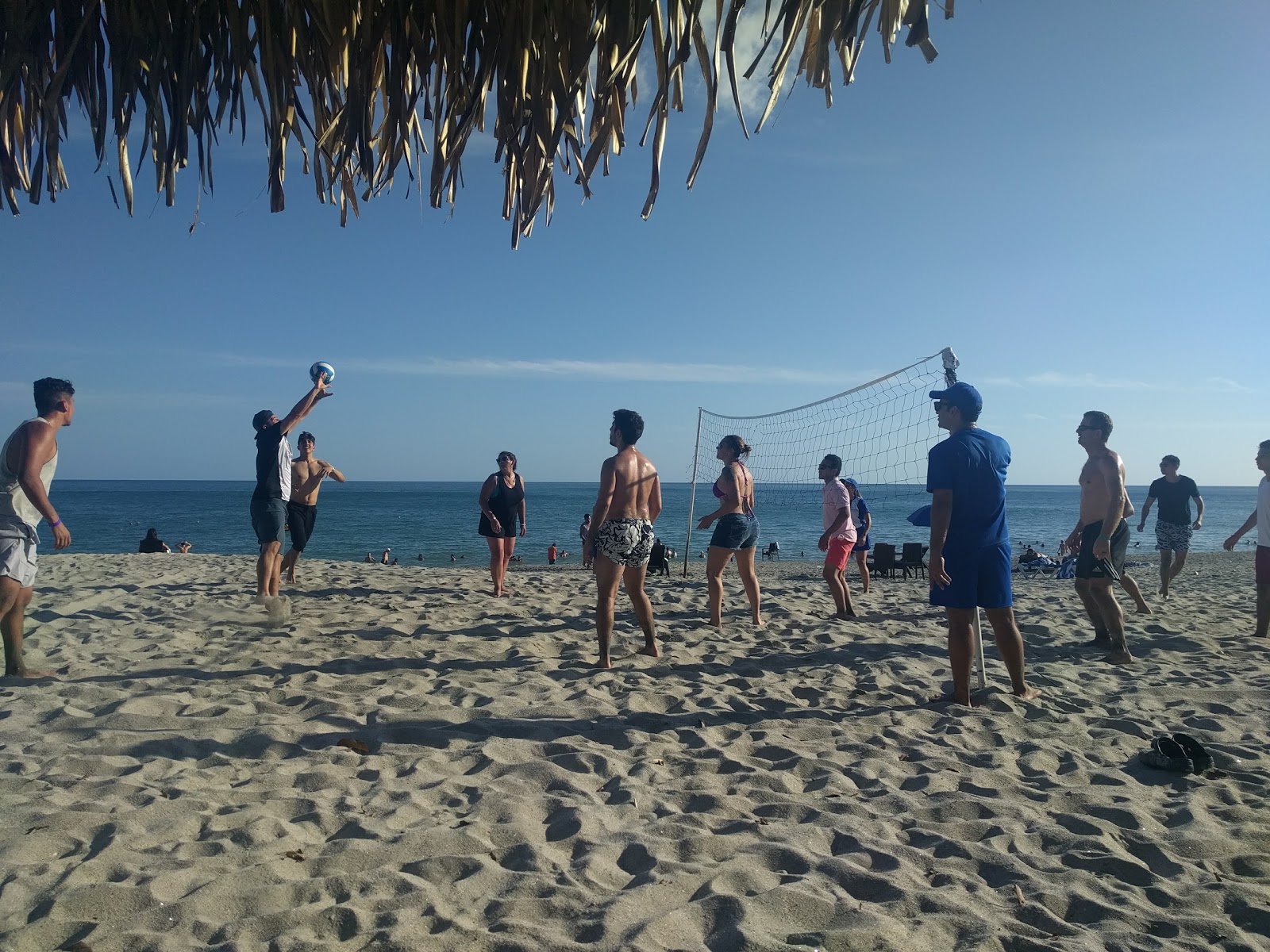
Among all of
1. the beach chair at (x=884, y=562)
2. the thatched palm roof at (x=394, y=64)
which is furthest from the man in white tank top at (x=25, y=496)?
the beach chair at (x=884, y=562)

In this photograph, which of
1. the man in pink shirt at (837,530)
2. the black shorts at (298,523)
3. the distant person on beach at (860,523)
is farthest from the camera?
the distant person on beach at (860,523)

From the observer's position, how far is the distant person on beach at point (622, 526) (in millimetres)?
4648

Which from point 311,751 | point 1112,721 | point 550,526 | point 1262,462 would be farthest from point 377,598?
point 550,526

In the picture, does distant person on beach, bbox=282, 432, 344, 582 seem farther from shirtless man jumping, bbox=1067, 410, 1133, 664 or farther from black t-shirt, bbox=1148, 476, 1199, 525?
black t-shirt, bbox=1148, 476, 1199, 525

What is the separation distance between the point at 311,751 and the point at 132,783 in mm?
605

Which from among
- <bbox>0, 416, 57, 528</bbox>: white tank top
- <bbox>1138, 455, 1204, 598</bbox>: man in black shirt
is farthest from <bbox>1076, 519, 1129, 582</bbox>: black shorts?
<bbox>0, 416, 57, 528</bbox>: white tank top

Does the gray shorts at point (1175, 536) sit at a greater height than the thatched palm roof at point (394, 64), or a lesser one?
lesser

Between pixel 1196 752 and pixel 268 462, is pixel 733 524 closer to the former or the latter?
pixel 1196 752

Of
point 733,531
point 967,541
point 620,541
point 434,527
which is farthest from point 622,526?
point 434,527

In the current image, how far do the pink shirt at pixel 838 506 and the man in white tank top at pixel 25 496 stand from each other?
5176 mm

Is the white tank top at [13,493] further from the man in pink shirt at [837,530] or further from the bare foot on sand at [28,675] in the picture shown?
the man in pink shirt at [837,530]

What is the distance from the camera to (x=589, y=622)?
6.15 meters

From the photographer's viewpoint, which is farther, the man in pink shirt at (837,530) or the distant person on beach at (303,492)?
the distant person on beach at (303,492)

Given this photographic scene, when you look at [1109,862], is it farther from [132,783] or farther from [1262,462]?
[1262,462]
